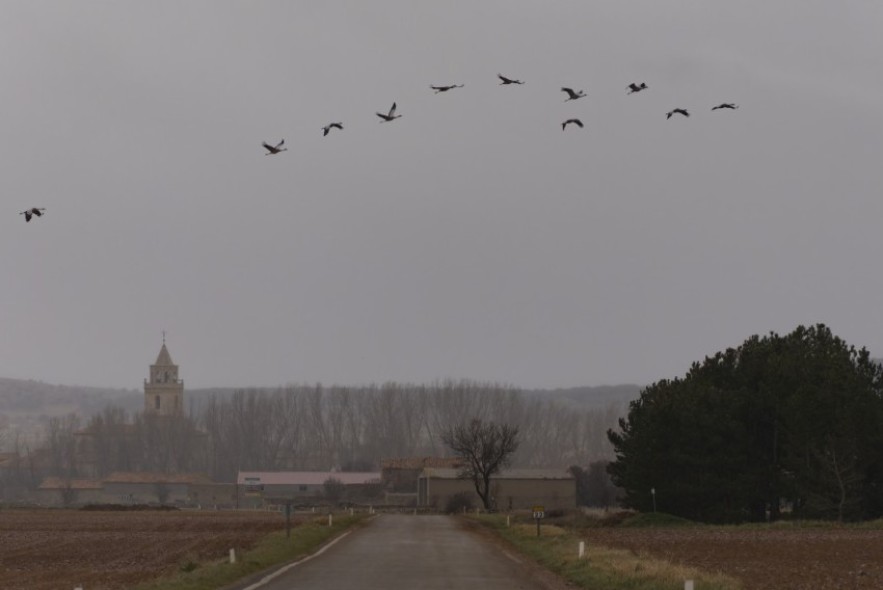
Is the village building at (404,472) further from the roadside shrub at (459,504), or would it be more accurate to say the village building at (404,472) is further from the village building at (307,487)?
the roadside shrub at (459,504)

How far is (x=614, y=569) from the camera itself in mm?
33969

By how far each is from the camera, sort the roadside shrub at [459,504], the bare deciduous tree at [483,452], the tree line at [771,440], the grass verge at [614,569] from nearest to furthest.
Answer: the grass verge at [614,569]
the tree line at [771,440]
the roadside shrub at [459,504]
the bare deciduous tree at [483,452]

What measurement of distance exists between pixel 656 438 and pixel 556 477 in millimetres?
61571

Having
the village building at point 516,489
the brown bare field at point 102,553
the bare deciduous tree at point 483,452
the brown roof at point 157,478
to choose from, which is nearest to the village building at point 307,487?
the brown roof at point 157,478

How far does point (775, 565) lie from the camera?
38.5 metres

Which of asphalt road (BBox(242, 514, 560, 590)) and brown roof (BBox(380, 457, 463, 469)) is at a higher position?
brown roof (BBox(380, 457, 463, 469))

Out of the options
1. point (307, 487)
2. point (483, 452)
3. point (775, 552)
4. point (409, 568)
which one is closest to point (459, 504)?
point (483, 452)

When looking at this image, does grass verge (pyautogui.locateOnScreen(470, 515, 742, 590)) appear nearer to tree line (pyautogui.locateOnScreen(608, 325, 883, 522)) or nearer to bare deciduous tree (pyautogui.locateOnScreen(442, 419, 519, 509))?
tree line (pyautogui.locateOnScreen(608, 325, 883, 522))

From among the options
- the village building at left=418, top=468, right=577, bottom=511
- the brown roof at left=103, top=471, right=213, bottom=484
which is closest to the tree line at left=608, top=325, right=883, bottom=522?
the village building at left=418, top=468, right=577, bottom=511

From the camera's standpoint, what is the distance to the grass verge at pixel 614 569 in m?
29.5

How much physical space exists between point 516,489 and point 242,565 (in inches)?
3980

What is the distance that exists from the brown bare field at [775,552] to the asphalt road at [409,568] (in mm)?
5403

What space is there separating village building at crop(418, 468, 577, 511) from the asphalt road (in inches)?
3044

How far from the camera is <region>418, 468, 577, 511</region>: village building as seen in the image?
445 feet
